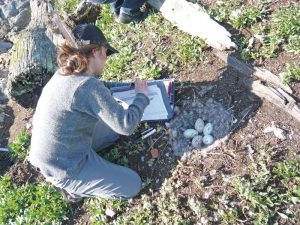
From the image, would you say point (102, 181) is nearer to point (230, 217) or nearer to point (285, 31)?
point (230, 217)

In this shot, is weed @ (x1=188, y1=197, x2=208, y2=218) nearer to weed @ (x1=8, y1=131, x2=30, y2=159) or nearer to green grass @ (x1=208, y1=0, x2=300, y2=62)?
green grass @ (x1=208, y1=0, x2=300, y2=62)

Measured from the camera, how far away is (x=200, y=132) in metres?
4.97

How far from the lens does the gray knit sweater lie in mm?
3973

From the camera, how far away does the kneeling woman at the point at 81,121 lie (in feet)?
13.1

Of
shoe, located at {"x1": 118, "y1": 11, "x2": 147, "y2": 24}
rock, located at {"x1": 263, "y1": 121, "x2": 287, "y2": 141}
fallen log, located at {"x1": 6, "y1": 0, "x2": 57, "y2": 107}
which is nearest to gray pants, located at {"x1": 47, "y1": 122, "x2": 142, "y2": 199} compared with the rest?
rock, located at {"x1": 263, "y1": 121, "x2": 287, "y2": 141}

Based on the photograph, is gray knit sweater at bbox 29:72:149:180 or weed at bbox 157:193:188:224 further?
weed at bbox 157:193:188:224

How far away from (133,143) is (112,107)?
1.25 metres

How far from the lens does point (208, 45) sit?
571 cm

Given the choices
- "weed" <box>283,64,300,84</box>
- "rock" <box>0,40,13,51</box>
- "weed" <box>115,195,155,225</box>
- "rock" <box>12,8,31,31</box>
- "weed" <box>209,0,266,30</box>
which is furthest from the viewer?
"rock" <box>12,8,31,31</box>

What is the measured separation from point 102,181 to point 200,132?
1199 mm

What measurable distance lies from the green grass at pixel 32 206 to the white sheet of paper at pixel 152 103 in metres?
1.33

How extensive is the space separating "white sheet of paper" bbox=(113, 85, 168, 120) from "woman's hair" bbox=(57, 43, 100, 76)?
1174 millimetres

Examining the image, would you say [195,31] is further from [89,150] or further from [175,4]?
[89,150]

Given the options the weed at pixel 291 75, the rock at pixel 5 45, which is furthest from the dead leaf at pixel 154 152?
the rock at pixel 5 45
